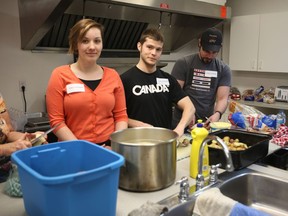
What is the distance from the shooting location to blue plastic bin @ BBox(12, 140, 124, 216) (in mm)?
743

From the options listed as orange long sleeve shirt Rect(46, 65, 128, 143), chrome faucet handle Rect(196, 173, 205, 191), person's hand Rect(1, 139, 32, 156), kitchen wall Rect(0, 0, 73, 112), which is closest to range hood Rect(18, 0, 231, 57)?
kitchen wall Rect(0, 0, 73, 112)

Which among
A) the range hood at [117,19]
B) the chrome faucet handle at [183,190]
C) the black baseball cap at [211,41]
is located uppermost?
the range hood at [117,19]

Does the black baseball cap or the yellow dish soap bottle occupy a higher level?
the black baseball cap

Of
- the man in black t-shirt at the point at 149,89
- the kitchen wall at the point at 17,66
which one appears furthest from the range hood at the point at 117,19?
the man in black t-shirt at the point at 149,89

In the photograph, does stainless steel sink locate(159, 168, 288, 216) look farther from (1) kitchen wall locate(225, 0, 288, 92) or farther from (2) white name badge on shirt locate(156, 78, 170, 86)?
(1) kitchen wall locate(225, 0, 288, 92)

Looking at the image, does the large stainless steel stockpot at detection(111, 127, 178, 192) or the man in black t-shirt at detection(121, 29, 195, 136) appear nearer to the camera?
the large stainless steel stockpot at detection(111, 127, 178, 192)

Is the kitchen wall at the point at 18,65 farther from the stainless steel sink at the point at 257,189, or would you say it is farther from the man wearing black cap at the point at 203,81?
the stainless steel sink at the point at 257,189

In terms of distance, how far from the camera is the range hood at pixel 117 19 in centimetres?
248

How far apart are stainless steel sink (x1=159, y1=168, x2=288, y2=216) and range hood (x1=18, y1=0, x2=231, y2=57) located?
176 cm

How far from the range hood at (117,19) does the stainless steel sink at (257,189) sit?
1.76m

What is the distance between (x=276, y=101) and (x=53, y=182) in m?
3.42

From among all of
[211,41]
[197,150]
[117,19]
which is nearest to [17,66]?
[117,19]

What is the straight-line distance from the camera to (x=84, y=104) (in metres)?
1.43

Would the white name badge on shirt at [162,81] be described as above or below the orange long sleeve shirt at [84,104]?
above
